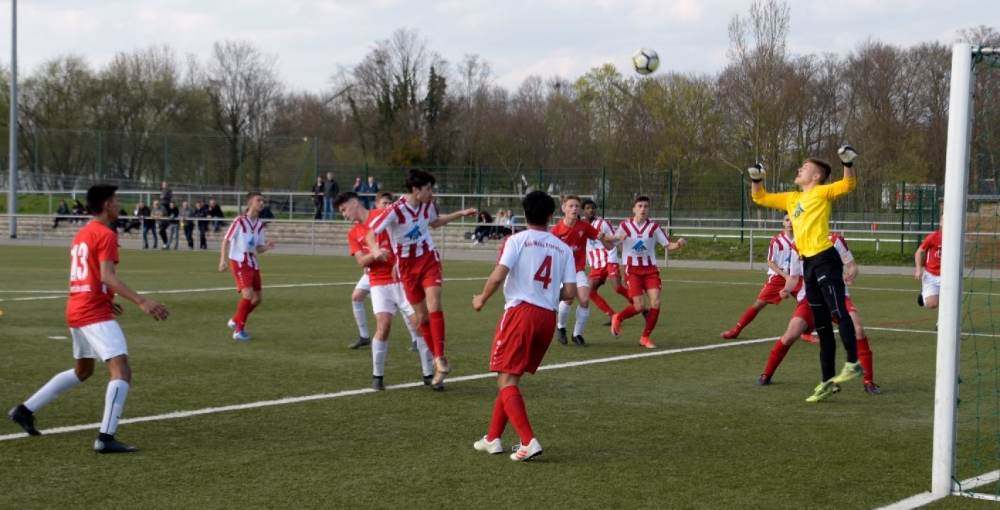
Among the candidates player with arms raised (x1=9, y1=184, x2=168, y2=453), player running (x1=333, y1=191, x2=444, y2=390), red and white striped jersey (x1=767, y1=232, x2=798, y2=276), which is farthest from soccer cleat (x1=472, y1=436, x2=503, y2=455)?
red and white striped jersey (x1=767, y1=232, x2=798, y2=276)

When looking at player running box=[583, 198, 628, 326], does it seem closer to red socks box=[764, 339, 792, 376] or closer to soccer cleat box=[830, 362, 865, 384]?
red socks box=[764, 339, 792, 376]

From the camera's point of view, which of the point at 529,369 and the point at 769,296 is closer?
the point at 529,369

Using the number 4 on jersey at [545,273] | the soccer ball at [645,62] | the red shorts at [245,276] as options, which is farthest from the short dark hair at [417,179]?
the soccer ball at [645,62]

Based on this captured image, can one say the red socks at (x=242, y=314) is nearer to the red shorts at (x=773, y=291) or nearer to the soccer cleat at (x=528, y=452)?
the red shorts at (x=773, y=291)

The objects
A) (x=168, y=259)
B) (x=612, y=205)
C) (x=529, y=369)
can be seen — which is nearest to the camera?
(x=529, y=369)

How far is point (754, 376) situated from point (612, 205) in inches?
1080

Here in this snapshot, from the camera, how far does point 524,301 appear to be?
6723 mm

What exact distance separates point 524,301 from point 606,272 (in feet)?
26.9

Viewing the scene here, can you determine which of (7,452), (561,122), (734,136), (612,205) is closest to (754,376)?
(7,452)

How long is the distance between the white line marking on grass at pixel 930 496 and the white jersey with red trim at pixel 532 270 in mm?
A: 2245

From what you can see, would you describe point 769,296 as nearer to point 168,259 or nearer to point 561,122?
point 168,259

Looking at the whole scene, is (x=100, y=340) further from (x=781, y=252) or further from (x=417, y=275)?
(x=781, y=252)

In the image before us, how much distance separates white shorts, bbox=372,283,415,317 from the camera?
31.9 ft

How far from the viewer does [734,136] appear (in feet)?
139
